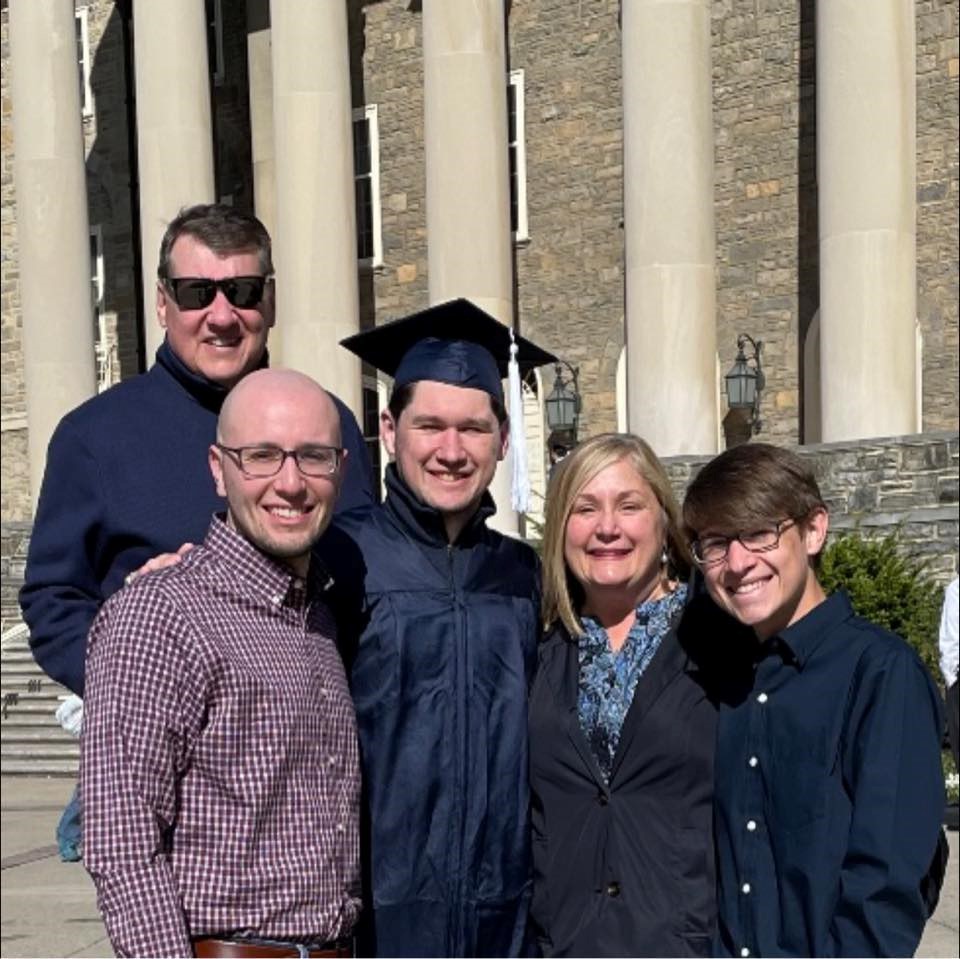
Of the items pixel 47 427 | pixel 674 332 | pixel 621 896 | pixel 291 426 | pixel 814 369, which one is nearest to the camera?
pixel 291 426

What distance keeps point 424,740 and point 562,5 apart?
2179 centimetres

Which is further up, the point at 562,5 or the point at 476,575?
the point at 562,5

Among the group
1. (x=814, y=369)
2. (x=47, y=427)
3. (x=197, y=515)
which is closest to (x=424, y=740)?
(x=197, y=515)

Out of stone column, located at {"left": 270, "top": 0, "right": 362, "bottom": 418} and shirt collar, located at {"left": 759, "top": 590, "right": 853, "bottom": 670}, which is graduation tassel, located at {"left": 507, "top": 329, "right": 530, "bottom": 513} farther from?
stone column, located at {"left": 270, "top": 0, "right": 362, "bottom": 418}

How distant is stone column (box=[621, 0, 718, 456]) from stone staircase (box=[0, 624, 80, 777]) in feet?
22.1

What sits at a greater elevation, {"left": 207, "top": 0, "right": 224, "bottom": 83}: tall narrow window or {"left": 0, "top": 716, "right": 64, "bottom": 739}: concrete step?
{"left": 207, "top": 0, "right": 224, "bottom": 83}: tall narrow window

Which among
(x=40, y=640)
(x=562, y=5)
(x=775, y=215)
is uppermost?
(x=562, y=5)

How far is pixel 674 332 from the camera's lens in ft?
61.3

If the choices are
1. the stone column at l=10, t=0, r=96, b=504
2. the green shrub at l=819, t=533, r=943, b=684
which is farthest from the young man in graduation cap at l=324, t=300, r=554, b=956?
the stone column at l=10, t=0, r=96, b=504

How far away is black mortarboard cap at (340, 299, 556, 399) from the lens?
4.50 meters

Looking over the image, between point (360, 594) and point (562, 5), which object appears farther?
point (562, 5)

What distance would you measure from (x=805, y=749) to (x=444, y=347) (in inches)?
56.6

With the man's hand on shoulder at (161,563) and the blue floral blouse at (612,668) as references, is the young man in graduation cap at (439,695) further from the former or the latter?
the man's hand on shoulder at (161,563)

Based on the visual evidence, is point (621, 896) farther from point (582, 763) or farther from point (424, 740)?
point (424, 740)
